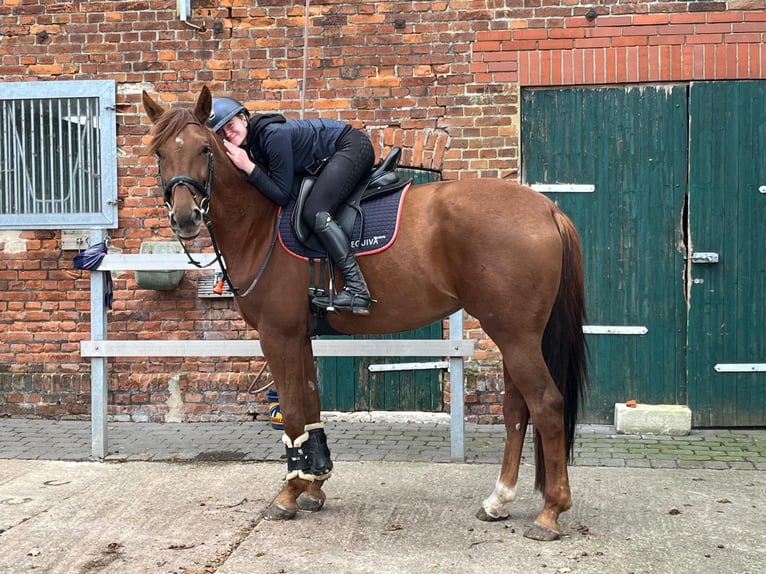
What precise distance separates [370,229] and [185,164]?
1054 mm

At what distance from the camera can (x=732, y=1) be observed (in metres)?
6.86

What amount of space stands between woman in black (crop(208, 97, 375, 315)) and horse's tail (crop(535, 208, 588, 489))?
3.40 feet

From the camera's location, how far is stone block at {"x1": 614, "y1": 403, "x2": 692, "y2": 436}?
677cm

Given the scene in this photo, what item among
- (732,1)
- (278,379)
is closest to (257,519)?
(278,379)

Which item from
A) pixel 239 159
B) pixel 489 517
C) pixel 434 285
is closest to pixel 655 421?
pixel 489 517

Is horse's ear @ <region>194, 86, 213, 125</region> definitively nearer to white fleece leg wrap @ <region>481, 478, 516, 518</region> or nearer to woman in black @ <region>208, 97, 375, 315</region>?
woman in black @ <region>208, 97, 375, 315</region>

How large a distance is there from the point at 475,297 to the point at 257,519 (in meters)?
1.75

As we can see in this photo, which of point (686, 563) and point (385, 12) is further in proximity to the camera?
point (385, 12)

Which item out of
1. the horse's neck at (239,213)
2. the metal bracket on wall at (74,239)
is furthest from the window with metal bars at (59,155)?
the horse's neck at (239,213)

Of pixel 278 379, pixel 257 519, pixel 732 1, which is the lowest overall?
pixel 257 519

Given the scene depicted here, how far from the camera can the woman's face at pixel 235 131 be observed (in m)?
4.59

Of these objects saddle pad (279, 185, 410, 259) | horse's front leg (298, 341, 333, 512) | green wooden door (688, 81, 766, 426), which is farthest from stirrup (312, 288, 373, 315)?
green wooden door (688, 81, 766, 426)

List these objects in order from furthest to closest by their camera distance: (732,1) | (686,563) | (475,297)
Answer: (732,1)
(475,297)
(686,563)

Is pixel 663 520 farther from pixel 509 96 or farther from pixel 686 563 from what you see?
pixel 509 96
